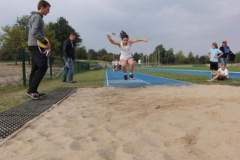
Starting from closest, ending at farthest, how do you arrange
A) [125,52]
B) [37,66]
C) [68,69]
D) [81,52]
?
[37,66] → [125,52] → [68,69] → [81,52]

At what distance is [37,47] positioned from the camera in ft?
30.5

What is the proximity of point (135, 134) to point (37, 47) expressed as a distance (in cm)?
506

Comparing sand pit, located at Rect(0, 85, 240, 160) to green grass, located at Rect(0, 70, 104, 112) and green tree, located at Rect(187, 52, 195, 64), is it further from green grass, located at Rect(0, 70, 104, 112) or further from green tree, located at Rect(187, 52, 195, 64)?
green tree, located at Rect(187, 52, 195, 64)

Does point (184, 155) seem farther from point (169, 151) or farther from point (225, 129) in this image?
point (225, 129)

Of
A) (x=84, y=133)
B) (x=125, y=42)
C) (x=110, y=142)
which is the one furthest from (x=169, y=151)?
(x=125, y=42)

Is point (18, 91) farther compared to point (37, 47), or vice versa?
point (18, 91)

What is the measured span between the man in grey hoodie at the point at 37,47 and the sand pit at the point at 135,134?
2.32 metres

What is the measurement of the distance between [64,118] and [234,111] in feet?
8.77

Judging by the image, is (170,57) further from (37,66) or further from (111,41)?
(37,66)

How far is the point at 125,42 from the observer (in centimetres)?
1427

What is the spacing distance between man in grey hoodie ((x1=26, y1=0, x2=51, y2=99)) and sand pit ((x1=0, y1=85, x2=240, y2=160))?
2.32 meters

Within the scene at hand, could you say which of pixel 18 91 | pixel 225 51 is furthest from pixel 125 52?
pixel 225 51

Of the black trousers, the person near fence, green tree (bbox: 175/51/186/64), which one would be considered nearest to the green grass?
the black trousers

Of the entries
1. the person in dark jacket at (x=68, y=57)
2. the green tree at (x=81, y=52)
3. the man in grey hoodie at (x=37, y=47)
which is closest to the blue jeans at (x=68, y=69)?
the person in dark jacket at (x=68, y=57)
